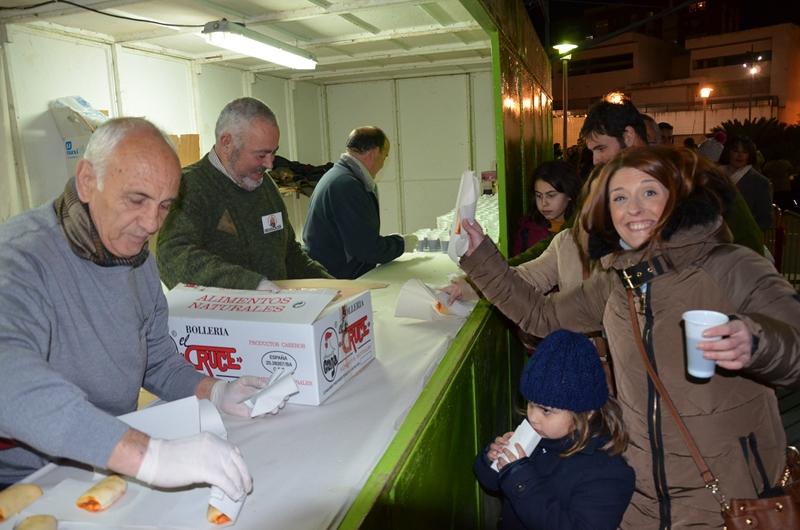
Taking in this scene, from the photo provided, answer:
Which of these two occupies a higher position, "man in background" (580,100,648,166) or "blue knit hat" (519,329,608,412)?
"man in background" (580,100,648,166)

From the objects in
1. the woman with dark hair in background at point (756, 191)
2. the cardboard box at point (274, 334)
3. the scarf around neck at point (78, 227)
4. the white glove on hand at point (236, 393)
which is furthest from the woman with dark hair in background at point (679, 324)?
the woman with dark hair in background at point (756, 191)

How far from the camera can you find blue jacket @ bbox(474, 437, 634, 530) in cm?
165

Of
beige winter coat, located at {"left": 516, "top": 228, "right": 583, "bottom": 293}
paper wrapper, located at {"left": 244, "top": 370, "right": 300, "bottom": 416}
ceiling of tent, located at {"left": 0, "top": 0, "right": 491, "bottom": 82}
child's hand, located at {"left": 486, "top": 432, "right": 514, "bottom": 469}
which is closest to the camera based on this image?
paper wrapper, located at {"left": 244, "top": 370, "right": 300, "bottom": 416}

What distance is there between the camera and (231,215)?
103 inches

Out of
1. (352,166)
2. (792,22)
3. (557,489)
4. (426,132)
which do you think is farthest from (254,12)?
(792,22)

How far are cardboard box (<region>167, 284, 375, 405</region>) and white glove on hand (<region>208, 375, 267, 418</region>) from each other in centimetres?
8

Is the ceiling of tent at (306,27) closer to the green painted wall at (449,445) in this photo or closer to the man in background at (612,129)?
the man in background at (612,129)

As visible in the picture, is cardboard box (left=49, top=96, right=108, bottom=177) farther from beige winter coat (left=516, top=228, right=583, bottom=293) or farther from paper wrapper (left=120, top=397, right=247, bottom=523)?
paper wrapper (left=120, top=397, right=247, bottom=523)

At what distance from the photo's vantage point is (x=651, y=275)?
5.39 feet

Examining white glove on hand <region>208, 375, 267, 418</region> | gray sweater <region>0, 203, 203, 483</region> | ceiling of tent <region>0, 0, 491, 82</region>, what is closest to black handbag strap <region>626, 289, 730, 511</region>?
white glove on hand <region>208, 375, 267, 418</region>

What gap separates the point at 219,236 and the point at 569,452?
1684 millimetres

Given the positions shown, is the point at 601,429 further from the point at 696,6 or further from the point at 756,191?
the point at 696,6

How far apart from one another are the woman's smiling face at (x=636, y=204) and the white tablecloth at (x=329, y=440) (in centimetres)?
76

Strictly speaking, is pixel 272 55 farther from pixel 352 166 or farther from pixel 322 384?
pixel 322 384
